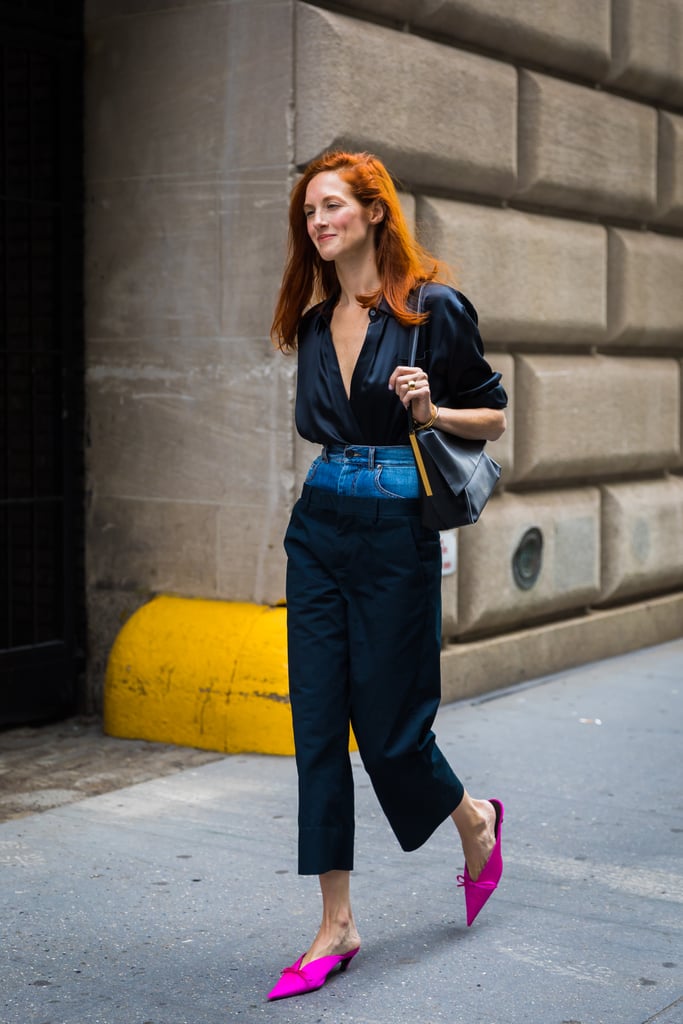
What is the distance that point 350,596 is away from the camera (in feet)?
Result: 11.6

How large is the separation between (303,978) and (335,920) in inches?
6.0

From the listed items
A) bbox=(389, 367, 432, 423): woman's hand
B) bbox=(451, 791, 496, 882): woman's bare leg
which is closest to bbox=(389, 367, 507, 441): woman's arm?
bbox=(389, 367, 432, 423): woman's hand

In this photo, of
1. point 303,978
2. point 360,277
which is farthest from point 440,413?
point 303,978

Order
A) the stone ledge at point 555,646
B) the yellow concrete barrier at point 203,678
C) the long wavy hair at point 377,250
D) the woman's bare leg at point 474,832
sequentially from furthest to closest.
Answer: the stone ledge at point 555,646 < the yellow concrete barrier at point 203,678 < the woman's bare leg at point 474,832 < the long wavy hair at point 377,250

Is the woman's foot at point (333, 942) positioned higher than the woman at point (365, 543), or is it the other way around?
the woman at point (365, 543)

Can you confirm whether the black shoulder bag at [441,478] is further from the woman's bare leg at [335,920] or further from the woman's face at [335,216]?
the woman's bare leg at [335,920]

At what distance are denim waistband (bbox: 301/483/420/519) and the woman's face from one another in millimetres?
529

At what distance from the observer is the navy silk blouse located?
3525 mm

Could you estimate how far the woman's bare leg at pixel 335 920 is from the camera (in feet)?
11.6

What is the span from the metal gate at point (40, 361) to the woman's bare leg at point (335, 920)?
2.69 m

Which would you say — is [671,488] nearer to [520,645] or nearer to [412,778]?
[520,645]

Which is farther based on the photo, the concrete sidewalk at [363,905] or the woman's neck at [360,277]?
the woman's neck at [360,277]

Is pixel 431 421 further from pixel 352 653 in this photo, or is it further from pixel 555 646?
pixel 555 646

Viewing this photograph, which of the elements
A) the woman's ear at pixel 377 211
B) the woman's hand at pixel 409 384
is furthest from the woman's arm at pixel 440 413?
the woman's ear at pixel 377 211
